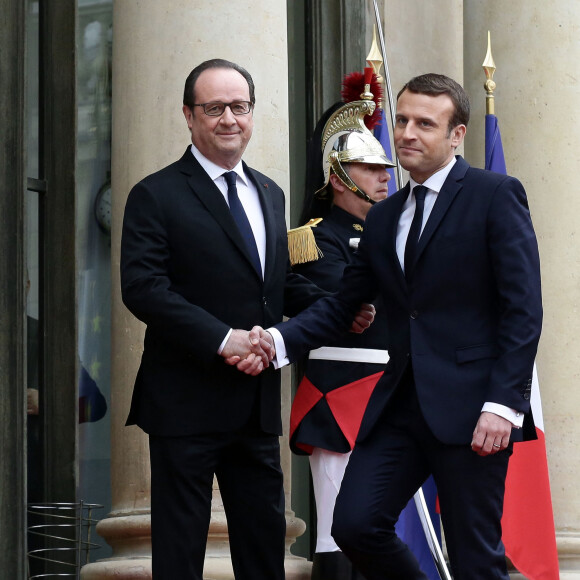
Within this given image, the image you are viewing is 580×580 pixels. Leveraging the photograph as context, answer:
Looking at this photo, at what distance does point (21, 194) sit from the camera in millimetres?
6094

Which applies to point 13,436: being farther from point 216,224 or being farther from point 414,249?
point 414,249

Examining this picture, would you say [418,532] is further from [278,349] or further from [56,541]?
[278,349]

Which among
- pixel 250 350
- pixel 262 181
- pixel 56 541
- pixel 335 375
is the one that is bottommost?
pixel 56 541

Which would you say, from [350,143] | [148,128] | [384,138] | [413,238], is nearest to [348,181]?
[350,143]

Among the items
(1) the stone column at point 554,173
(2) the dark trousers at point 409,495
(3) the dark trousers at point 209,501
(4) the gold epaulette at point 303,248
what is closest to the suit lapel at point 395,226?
(2) the dark trousers at point 409,495

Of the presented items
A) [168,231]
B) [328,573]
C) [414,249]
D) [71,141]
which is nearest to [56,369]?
[71,141]

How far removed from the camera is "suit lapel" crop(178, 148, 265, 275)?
5059 mm

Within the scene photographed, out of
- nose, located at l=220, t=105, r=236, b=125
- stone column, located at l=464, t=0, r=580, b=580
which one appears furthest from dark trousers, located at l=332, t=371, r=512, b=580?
stone column, located at l=464, t=0, r=580, b=580

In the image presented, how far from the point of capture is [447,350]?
15.6ft

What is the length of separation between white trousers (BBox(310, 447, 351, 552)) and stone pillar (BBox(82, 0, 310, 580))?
0.59 feet

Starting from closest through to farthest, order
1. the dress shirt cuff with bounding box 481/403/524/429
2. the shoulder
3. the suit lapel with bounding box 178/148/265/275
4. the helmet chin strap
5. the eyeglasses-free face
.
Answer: the dress shirt cuff with bounding box 481/403/524/429, the suit lapel with bounding box 178/148/265/275, the eyeglasses-free face, the shoulder, the helmet chin strap

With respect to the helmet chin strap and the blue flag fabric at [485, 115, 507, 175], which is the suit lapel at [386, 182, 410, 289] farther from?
the blue flag fabric at [485, 115, 507, 175]

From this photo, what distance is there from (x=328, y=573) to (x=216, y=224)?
1787 millimetres

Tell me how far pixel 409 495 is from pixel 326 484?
4.05 ft
